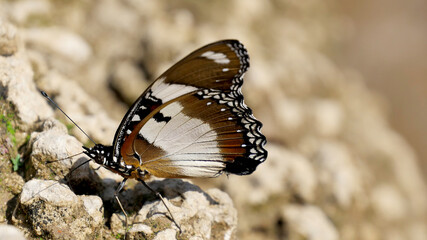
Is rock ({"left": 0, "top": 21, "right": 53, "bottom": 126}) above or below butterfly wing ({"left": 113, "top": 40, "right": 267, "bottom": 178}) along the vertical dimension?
below

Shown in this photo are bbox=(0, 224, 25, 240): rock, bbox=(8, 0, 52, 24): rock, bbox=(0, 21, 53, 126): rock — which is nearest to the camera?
bbox=(0, 224, 25, 240): rock

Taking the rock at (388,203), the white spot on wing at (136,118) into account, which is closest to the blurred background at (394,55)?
the rock at (388,203)

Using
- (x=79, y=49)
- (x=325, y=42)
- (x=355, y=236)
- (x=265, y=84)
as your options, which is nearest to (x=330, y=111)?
(x=265, y=84)

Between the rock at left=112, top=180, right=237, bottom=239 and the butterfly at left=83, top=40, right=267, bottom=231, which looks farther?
the butterfly at left=83, top=40, right=267, bottom=231

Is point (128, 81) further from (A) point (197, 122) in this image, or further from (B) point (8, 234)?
(B) point (8, 234)

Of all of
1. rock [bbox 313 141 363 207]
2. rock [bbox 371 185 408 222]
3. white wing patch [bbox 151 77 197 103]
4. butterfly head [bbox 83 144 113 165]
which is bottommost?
butterfly head [bbox 83 144 113 165]

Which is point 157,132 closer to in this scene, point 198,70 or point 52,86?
point 198,70

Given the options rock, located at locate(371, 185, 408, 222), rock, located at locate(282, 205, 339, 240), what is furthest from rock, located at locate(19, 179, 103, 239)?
rock, located at locate(371, 185, 408, 222)

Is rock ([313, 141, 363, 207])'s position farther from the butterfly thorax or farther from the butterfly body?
the butterfly thorax
